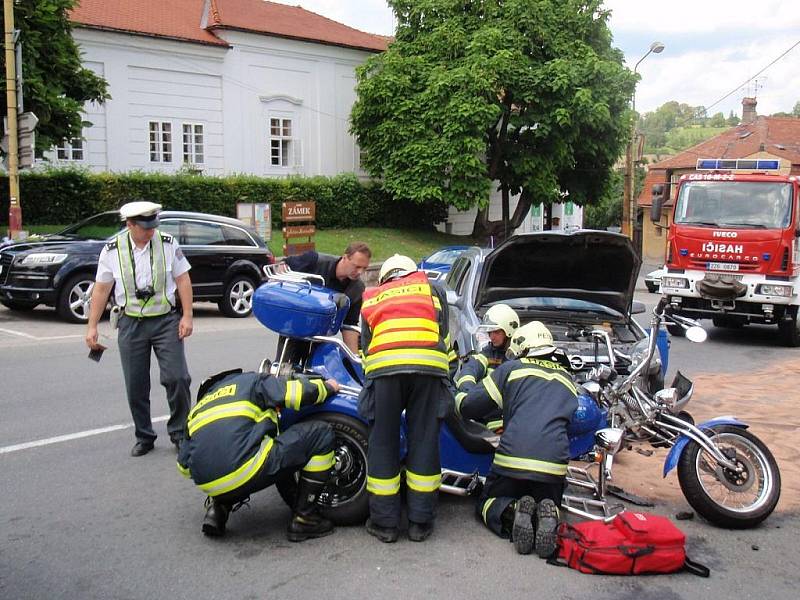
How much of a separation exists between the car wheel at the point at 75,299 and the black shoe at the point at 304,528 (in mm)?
9095

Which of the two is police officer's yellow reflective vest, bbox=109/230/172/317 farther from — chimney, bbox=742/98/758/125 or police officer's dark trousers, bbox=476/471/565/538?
chimney, bbox=742/98/758/125

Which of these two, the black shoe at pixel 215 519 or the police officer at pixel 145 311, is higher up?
the police officer at pixel 145 311

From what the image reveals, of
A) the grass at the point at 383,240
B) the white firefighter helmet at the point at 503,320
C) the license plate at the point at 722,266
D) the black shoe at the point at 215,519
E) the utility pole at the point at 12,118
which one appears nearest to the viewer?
the black shoe at the point at 215,519

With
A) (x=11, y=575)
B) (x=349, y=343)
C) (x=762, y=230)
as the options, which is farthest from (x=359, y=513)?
(x=762, y=230)

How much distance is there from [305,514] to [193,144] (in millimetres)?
26778

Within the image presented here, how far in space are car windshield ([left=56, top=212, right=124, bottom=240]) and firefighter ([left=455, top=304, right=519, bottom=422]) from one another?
945 cm

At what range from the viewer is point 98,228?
1419 centimetres

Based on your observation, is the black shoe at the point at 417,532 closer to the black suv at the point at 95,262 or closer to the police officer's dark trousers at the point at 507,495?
the police officer's dark trousers at the point at 507,495

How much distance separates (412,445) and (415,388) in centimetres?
34

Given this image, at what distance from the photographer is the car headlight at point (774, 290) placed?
1261 cm

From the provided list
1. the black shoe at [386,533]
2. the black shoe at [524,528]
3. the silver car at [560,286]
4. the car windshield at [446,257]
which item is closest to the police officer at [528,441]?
the black shoe at [524,528]

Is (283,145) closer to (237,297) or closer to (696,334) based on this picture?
(237,297)

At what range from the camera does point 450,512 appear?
204 inches

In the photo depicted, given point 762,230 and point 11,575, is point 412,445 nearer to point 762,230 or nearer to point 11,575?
point 11,575
